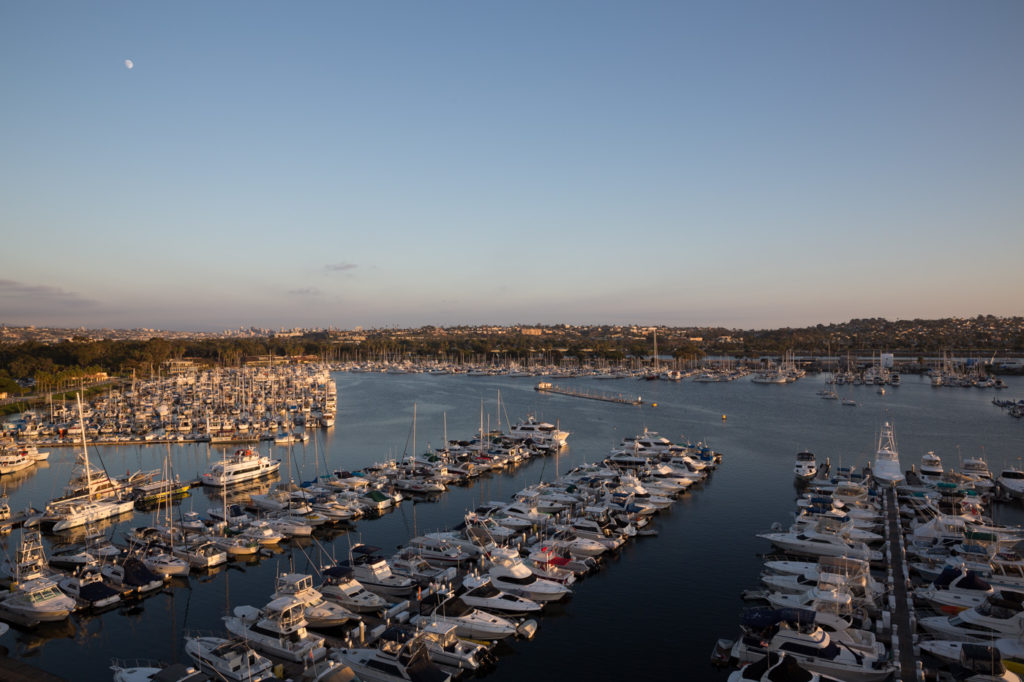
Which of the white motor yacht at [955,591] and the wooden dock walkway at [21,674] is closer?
the wooden dock walkway at [21,674]

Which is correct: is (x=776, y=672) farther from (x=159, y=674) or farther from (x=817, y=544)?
(x=159, y=674)

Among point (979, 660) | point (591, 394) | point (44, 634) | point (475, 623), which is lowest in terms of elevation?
point (44, 634)

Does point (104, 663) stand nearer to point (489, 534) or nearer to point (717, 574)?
point (489, 534)

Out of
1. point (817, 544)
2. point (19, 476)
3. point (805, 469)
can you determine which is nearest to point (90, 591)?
point (817, 544)

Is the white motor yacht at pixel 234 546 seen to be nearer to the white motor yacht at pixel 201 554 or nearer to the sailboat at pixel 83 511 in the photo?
the white motor yacht at pixel 201 554

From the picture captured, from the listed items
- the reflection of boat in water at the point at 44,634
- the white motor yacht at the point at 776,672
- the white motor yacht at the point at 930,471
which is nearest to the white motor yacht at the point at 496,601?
the white motor yacht at the point at 776,672

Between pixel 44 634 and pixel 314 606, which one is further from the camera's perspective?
pixel 44 634

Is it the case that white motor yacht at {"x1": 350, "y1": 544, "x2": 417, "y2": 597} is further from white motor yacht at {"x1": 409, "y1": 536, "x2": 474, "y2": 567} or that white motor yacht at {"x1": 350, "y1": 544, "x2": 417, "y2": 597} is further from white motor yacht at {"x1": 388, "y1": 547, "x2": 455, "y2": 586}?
white motor yacht at {"x1": 409, "y1": 536, "x2": 474, "y2": 567}
